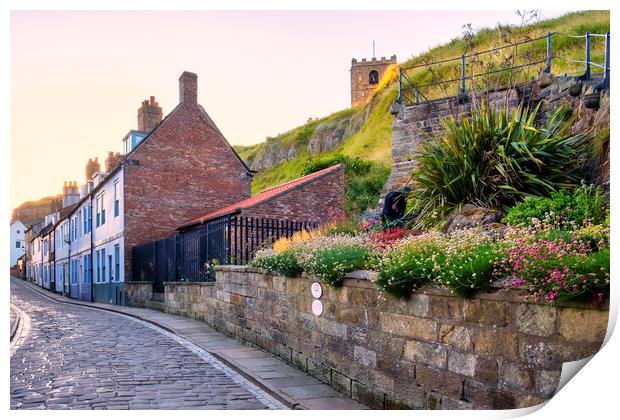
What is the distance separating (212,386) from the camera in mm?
7020

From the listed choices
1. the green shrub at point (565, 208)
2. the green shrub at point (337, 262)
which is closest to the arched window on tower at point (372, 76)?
the green shrub at point (565, 208)

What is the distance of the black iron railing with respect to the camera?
1231 centimetres

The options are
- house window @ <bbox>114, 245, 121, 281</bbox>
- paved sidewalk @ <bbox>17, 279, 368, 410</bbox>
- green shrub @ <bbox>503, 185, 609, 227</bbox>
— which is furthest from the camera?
house window @ <bbox>114, 245, 121, 281</bbox>

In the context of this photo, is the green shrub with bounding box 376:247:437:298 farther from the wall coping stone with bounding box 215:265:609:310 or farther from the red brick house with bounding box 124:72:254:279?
the red brick house with bounding box 124:72:254:279

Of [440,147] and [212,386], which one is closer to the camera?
[212,386]

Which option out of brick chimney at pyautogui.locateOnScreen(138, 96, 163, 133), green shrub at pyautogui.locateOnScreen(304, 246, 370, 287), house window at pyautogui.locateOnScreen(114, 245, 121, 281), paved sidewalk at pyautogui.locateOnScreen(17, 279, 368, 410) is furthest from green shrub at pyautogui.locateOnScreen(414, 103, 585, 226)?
brick chimney at pyautogui.locateOnScreen(138, 96, 163, 133)

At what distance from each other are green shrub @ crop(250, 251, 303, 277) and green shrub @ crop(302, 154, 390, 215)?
1104 cm

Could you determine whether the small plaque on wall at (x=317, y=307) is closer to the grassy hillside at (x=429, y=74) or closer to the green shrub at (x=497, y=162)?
the green shrub at (x=497, y=162)

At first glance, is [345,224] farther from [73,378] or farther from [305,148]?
[305,148]

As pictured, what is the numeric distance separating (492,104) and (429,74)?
926 centimetres

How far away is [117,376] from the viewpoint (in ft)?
24.2

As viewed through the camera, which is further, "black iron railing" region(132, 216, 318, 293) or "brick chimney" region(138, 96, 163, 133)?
"brick chimney" region(138, 96, 163, 133)

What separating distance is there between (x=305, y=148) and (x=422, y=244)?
43689 mm
